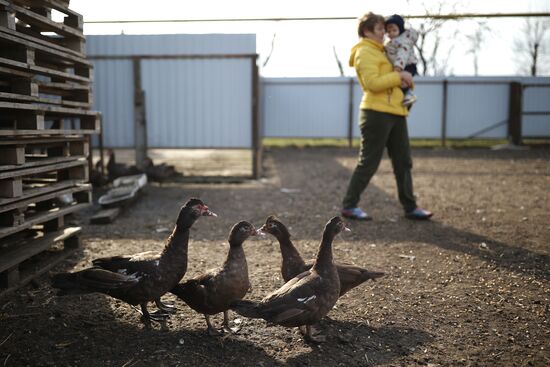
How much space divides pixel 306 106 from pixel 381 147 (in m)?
13.1

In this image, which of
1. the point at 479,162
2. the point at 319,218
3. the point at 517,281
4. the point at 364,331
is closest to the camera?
the point at 364,331

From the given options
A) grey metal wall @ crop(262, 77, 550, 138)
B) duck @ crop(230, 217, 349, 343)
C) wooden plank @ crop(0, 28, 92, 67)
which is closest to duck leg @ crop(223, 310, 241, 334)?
duck @ crop(230, 217, 349, 343)

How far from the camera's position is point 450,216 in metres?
6.80

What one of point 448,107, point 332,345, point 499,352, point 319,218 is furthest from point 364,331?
point 448,107

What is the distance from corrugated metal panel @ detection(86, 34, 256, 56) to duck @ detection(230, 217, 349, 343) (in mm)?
8891

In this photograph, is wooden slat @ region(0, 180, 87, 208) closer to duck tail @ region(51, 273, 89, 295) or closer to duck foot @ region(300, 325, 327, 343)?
duck tail @ region(51, 273, 89, 295)

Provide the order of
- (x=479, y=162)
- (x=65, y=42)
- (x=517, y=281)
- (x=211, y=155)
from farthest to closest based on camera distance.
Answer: (x=211, y=155)
(x=479, y=162)
(x=65, y=42)
(x=517, y=281)

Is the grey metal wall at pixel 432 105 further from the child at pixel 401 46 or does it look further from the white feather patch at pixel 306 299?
the white feather patch at pixel 306 299

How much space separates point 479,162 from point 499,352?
11.6 metres

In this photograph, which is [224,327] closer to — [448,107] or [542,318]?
[542,318]

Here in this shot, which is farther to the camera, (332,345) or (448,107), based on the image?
(448,107)

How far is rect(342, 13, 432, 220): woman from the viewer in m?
5.84

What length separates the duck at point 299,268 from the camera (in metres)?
3.56

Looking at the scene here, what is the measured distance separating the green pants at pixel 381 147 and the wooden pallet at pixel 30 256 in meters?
3.42
